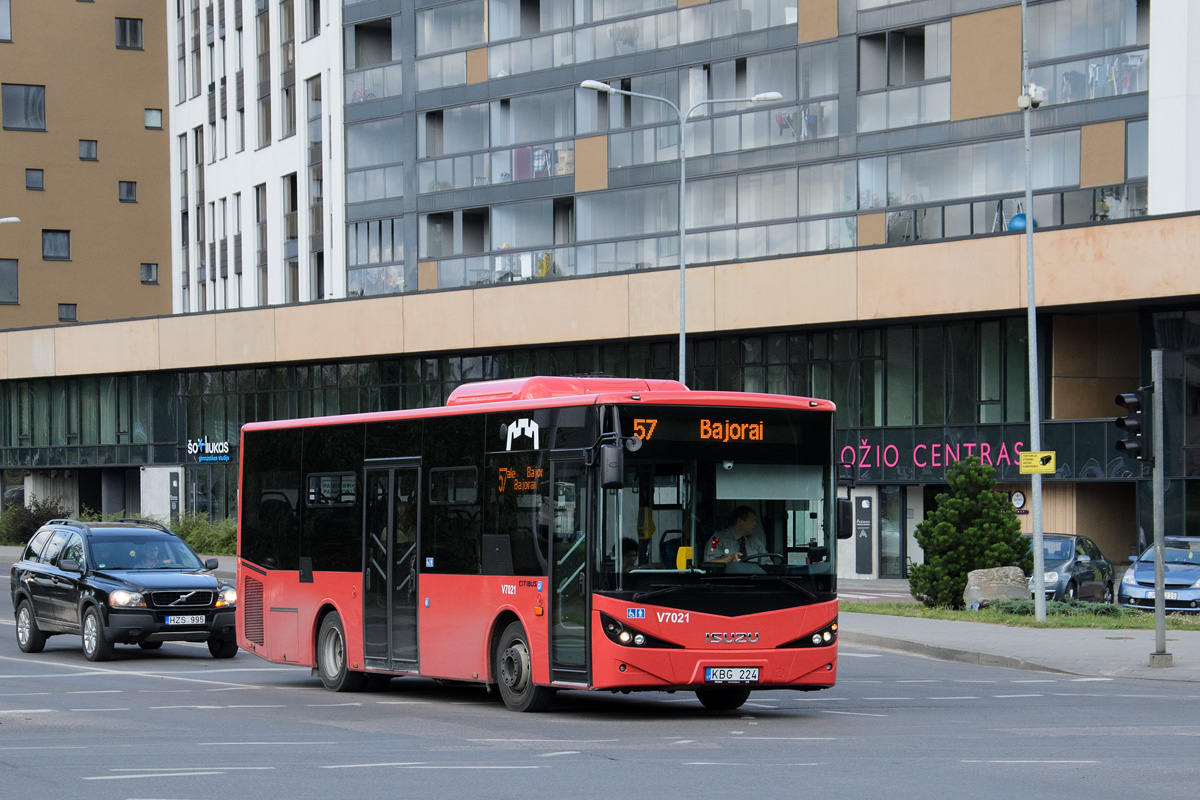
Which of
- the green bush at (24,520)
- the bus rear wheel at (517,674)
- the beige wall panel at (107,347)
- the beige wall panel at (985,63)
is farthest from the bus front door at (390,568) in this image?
the beige wall panel at (107,347)

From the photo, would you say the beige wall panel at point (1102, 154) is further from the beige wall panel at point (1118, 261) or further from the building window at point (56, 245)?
the building window at point (56, 245)

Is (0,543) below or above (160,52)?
below

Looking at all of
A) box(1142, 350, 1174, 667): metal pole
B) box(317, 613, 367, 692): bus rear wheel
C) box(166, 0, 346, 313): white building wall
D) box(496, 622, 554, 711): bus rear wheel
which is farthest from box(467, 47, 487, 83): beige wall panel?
box(496, 622, 554, 711): bus rear wheel

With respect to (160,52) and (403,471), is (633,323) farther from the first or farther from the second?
(160,52)

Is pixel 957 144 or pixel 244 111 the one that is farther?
pixel 244 111

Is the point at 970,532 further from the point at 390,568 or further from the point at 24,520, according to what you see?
the point at 24,520

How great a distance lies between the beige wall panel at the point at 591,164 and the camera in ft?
165

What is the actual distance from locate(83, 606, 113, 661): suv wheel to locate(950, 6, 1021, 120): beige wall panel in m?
27.5

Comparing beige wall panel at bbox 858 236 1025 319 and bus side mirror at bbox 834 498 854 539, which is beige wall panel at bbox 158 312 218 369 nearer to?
beige wall panel at bbox 858 236 1025 319

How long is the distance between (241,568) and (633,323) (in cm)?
2804

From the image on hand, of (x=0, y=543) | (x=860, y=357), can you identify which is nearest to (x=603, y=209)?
(x=860, y=357)

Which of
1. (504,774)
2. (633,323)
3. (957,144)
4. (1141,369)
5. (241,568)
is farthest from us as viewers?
(633,323)

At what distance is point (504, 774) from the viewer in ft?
36.8

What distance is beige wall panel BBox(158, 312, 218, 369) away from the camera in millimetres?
61719
